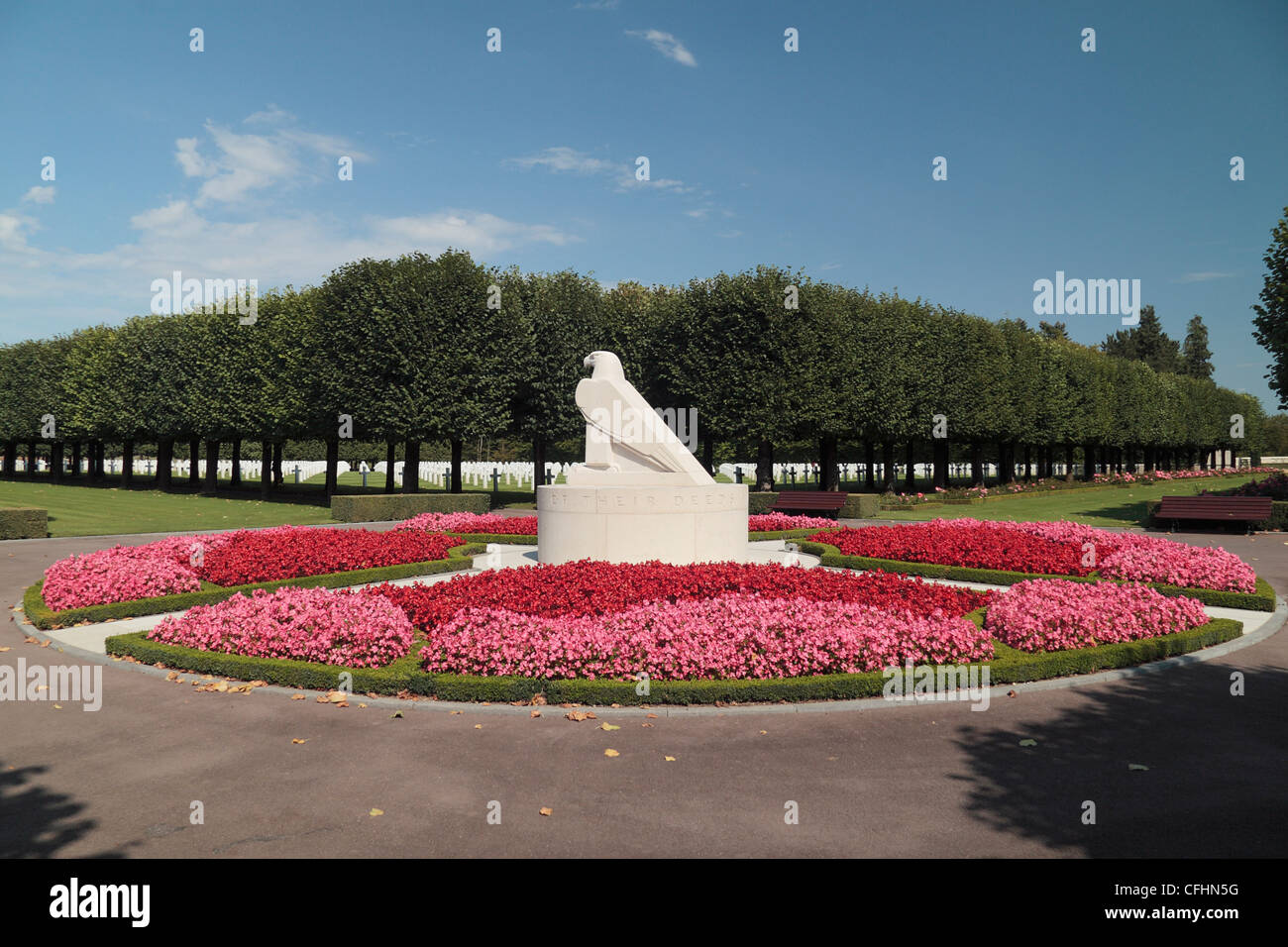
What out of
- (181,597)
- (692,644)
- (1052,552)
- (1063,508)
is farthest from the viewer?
(1063,508)

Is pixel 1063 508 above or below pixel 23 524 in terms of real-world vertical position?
below

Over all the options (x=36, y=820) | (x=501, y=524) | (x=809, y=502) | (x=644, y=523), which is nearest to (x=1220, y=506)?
(x=809, y=502)

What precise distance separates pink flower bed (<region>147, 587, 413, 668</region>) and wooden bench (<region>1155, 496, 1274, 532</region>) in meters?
29.3

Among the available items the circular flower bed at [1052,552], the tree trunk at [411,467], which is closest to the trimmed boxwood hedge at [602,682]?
the circular flower bed at [1052,552]

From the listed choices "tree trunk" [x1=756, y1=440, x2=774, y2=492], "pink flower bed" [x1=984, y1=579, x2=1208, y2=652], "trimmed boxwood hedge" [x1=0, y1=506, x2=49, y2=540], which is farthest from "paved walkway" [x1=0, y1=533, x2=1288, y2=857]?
"tree trunk" [x1=756, y1=440, x2=774, y2=492]

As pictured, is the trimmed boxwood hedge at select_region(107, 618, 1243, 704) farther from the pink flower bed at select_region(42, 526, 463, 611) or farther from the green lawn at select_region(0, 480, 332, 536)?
the green lawn at select_region(0, 480, 332, 536)

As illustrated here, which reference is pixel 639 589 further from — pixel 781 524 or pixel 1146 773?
pixel 781 524

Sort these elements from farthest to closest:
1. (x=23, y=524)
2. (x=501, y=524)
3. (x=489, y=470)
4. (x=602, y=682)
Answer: (x=489, y=470) < (x=23, y=524) < (x=501, y=524) < (x=602, y=682)

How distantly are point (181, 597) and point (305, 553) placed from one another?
135 inches

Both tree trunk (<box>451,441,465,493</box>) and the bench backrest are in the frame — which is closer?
the bench backrest

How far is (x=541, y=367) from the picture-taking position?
4144 cm

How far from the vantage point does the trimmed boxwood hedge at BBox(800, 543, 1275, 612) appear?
1445cm
